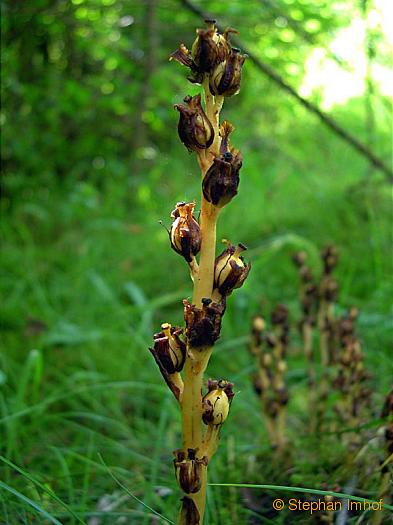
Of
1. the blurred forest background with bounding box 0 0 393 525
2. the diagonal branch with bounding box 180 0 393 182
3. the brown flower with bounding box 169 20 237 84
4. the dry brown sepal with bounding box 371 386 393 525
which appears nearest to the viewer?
the brown flower with bounding box 169 20 237 84

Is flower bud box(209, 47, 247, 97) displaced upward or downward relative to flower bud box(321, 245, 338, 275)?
downward

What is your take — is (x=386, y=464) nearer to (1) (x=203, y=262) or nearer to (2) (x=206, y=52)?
(1) (x=203, y=262)

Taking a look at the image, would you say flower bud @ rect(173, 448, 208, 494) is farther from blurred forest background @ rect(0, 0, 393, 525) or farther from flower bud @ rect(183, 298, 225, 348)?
blurred forest background @ rect(0, 0, 393, 525)

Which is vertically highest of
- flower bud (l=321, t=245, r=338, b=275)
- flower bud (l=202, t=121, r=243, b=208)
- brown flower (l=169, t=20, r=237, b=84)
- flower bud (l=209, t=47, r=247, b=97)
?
flower bud (l=321, t=245, r=338, b=275)

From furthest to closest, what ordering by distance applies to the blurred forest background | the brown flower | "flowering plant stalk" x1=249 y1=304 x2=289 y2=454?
1. the blurred forest background
2. "flowering plant stalk" x1=249 y1=304 x2=289 y2=454
3. the brown flower

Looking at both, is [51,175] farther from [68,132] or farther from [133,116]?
[133,116]

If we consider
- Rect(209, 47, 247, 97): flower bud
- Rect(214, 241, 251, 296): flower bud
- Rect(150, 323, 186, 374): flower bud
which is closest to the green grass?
Rect(150, 323, 186, 374): flower bud

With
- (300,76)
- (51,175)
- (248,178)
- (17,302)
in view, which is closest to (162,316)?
(17,302)

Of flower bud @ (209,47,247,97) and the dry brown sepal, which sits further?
the dry brown sepal
